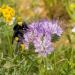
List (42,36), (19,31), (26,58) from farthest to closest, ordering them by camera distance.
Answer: (19,31)
(26,58)
(42,36)

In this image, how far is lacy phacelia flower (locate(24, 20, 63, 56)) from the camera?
199 centimetres

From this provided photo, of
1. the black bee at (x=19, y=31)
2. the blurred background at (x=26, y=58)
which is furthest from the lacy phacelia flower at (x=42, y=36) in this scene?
the black bee at (x=19, y=31)

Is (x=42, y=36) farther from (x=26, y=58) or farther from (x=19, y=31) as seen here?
(x=19, y=31)

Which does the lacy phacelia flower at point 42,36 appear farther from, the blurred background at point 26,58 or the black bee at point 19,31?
the black bee at point 19,31

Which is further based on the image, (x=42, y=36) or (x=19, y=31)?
(x=19, y=31)

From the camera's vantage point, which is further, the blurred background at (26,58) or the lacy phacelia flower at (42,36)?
the blurred background at (26,58)

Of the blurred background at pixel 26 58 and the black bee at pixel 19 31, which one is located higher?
the black bee at pixel 19 31

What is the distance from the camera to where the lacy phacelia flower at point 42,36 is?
1.99 m

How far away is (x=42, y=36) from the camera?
2.00m

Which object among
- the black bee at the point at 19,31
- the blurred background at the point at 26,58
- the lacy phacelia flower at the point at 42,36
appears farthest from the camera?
the black bee at the point at 19,31

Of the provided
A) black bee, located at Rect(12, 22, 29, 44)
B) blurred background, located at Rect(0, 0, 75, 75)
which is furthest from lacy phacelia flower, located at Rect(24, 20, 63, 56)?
black bee, located at Rect(12, 22, 29, 44)

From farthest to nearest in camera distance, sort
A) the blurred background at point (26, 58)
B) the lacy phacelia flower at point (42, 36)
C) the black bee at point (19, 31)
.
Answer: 1. the black bee at point (19, 31)
2. the blurred background at point (26, 58)
3. the lacy phacelia flower at point (42, 36)

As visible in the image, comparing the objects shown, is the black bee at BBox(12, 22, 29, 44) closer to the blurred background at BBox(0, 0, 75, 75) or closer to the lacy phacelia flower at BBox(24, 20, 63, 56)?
the blurred background at BBox(0, 0, 75, 75)

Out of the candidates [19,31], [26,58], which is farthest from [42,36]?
[19,31]
